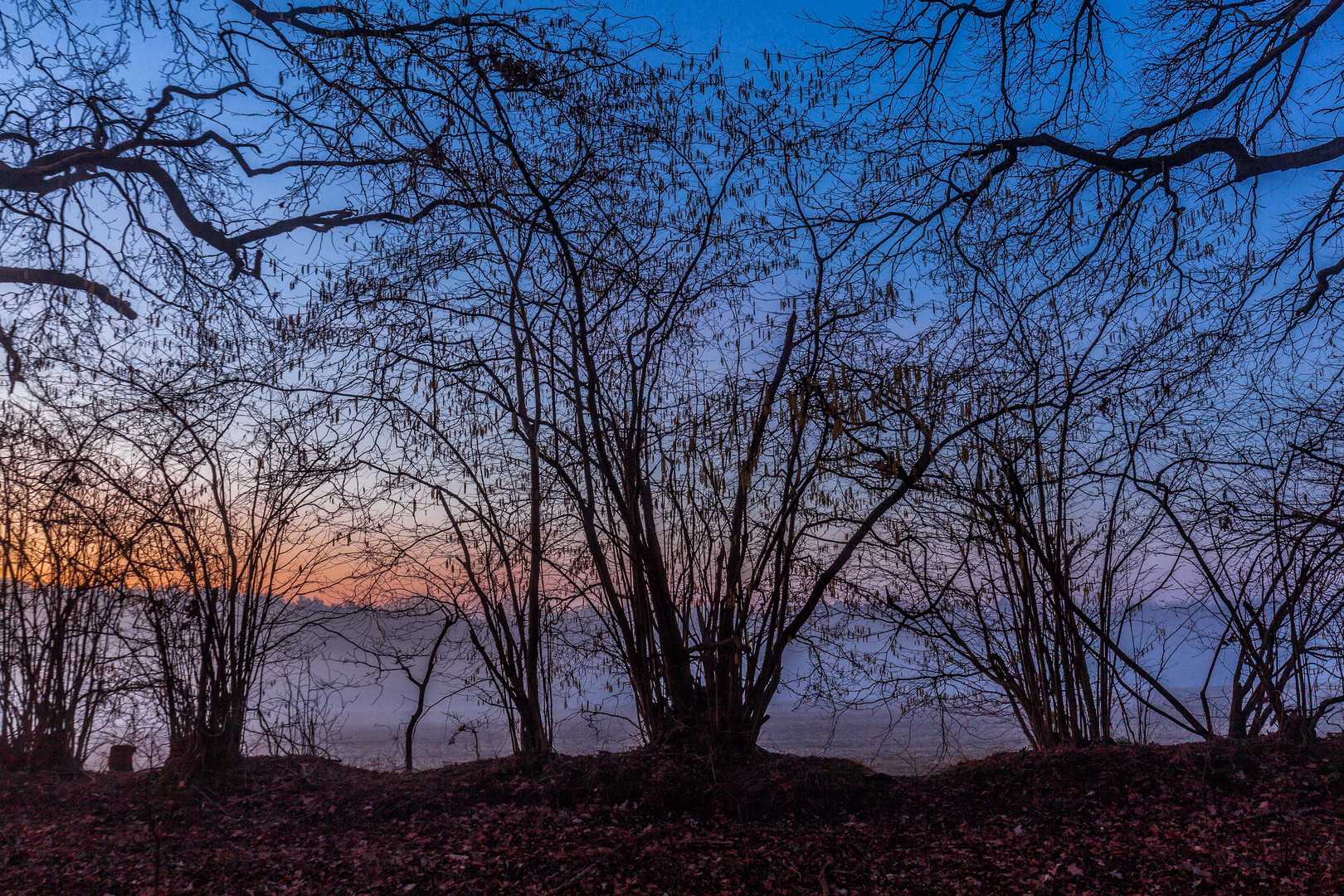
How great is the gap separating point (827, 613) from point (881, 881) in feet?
5.60

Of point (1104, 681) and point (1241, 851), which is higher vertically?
point (1104, 681)

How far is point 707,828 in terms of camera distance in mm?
3506

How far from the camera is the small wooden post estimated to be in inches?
190

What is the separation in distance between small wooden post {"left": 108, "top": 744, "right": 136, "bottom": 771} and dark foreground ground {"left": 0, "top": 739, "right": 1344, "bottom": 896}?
27 centimetres

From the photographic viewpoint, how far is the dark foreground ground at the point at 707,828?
9.61 feet

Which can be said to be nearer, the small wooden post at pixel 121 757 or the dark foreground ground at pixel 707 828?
the dark foreground ground at pixel 707 828

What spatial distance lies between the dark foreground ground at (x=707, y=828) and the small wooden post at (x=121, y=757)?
0.27 m

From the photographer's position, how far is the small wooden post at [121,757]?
484 centimetres

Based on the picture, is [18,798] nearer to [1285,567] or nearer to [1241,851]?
A: [1241,851]

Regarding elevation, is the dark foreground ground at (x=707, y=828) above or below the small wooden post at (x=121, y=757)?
below

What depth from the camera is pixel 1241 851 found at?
10.3ft

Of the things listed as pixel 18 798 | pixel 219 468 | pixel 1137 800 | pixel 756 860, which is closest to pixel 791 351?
pixel 756 860

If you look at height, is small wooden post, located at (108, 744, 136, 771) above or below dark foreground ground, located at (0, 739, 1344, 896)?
above

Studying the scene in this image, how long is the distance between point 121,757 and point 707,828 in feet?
13.4
